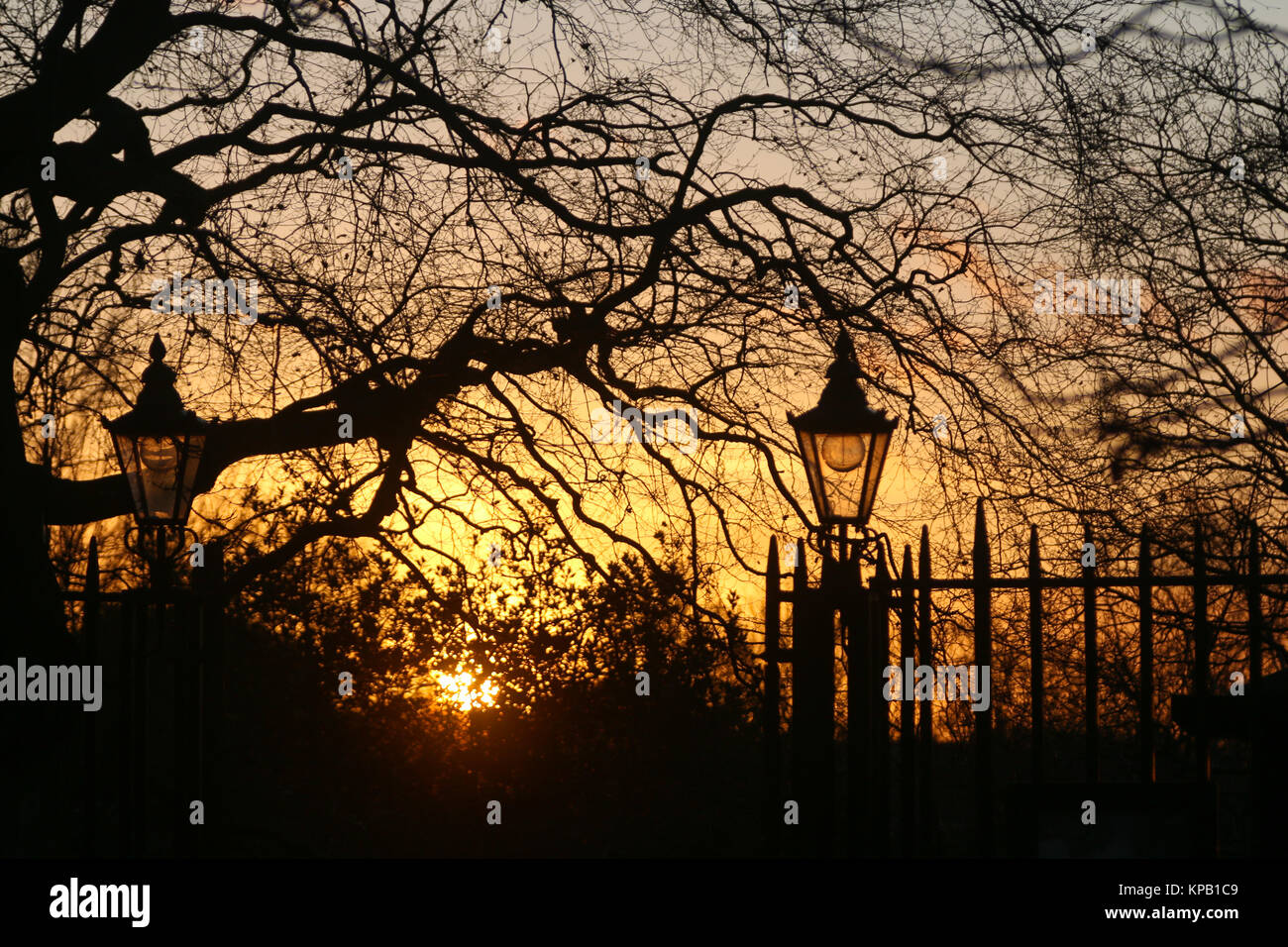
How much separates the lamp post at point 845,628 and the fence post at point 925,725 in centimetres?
16

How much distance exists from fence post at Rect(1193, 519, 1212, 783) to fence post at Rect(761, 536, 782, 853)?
5.82 ft

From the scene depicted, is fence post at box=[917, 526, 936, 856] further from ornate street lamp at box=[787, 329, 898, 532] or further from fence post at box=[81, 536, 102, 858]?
fence post at box=[81, 536, 102, 858]

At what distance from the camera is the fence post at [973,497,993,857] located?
17.9 ft

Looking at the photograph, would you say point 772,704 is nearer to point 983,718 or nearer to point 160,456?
point 983,718

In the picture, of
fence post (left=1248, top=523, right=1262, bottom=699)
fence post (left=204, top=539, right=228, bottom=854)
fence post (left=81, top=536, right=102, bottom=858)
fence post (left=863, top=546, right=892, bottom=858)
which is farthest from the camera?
fence post (left=204, top=539, right=228, bottom=854)

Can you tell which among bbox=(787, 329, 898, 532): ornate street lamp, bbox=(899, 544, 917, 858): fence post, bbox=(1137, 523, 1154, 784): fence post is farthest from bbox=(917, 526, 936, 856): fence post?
bbox=(1137, 523, 1154, 784): fence post

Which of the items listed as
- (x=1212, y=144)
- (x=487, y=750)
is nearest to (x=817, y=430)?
(x=1212, y=144)

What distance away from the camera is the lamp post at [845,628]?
549 centimetres

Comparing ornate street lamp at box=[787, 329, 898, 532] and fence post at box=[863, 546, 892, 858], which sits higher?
ornate street lamp at box=[787, 329, 898, 532]

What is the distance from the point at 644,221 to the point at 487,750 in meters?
5.10

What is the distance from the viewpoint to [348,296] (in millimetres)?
8539

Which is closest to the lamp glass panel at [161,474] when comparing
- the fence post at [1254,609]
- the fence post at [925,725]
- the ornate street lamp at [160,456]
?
the ornate street lamp at [160,456]

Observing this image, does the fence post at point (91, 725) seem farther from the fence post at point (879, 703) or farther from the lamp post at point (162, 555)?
the fence post at point (879, 703)

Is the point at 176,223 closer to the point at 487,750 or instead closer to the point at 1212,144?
the point at 487,750
